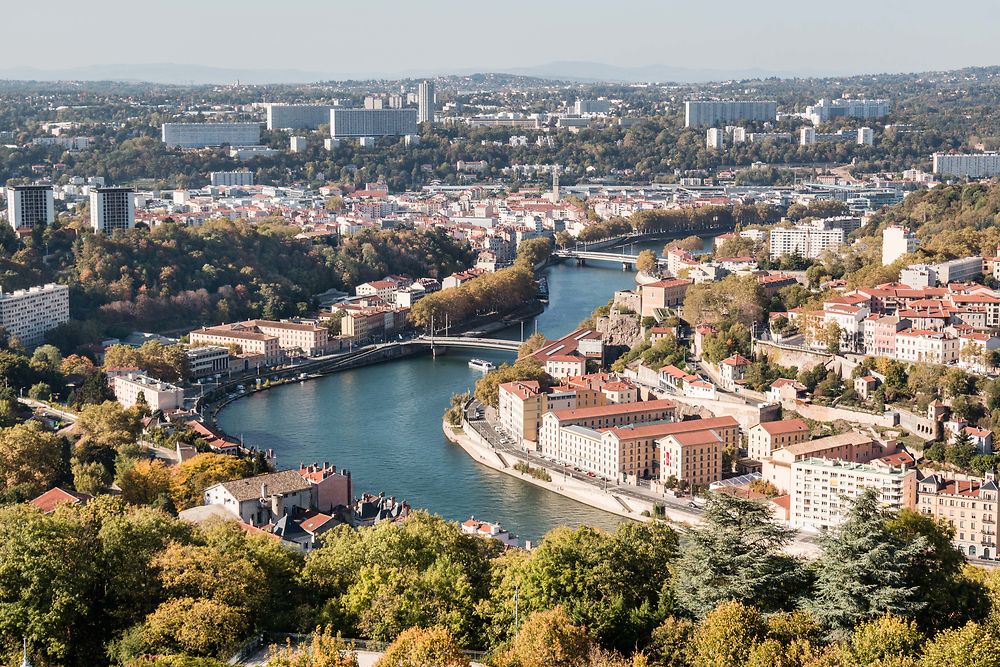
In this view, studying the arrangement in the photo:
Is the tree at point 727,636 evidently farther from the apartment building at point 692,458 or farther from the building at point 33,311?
the building at point 33,311

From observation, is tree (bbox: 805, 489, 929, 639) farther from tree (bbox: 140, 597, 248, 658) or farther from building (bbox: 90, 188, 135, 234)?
building (bbox: 90, 188, 135, 234)

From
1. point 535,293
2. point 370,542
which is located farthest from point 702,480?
point 535,293

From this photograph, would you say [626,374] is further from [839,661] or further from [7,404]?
[839,661]

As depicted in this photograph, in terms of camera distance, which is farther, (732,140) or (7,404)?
(732,140)

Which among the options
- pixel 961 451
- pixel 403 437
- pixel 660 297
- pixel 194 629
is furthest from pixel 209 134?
pixel 194 629

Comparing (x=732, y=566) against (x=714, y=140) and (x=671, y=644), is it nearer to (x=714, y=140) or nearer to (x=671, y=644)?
(x=671, y=644)
